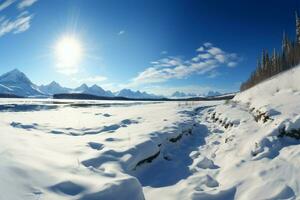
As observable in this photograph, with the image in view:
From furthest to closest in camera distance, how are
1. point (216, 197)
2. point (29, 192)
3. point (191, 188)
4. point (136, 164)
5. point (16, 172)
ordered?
point (136, 164) → point (191, 188) → point (216, 197) → point (16, 172) → point (29, 192)

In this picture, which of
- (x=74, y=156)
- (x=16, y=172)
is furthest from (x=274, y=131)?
(x=16, y=172)

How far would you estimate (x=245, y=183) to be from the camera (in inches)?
333

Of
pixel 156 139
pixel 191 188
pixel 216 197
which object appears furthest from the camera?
pixel 156 139

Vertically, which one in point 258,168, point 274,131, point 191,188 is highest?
point 274,131

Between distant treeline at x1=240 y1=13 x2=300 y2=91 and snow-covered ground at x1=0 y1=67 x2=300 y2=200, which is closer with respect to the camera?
snow-covered ground at x1=0 y1=67 x2=300 y2=200

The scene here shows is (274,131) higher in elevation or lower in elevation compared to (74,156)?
higher

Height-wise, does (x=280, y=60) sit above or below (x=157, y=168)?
above

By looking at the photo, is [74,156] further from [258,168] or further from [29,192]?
[258,168]

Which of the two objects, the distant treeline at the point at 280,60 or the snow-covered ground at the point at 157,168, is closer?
the snow-covered ground at the point at 157,168

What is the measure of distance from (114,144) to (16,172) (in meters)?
7.04

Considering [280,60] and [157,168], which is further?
[280,60]

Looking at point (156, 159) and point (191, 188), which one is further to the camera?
point (156, 159)

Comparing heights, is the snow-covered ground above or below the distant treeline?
below

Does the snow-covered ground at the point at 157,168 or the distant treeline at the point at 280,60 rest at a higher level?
the distant treeline at the point at 280,60
